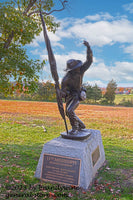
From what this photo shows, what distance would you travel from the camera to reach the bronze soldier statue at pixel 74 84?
16.5 feet

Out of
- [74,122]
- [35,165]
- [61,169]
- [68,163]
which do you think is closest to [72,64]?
[74,122]

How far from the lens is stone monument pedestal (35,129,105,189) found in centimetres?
427

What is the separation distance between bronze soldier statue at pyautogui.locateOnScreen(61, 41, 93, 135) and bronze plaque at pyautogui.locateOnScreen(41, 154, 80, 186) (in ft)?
3.24

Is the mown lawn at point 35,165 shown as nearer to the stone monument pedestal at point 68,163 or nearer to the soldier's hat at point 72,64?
the stone monument pedestal at point 68,163

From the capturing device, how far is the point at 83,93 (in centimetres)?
542

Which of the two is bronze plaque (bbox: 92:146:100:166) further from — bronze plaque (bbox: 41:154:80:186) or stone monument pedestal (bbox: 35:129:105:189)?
bronze plaque (bbox: 41:154:80:186)

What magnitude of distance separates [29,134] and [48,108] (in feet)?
28.6

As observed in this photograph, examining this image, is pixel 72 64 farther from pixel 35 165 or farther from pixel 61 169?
pixel 35 165

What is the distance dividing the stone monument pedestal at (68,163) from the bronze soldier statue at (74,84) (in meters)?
0.72

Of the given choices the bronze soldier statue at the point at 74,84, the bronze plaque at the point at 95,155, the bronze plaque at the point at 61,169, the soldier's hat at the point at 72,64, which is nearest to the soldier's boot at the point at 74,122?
the bronze soldier statue at the point at 74,84

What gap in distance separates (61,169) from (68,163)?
0.22 metres

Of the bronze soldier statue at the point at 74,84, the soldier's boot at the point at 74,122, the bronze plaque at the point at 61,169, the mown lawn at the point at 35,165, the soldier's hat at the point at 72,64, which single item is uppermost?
the soldier's hat at the point at 72,64

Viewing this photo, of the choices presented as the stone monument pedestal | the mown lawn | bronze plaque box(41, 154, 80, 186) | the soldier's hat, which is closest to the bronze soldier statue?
the soldier's hat

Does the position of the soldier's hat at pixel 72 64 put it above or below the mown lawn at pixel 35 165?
above
